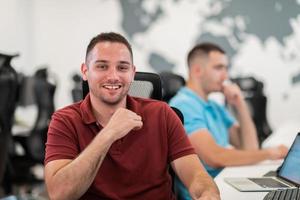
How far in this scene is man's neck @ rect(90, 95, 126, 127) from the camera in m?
1.56

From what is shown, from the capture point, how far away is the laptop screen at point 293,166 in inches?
63.2

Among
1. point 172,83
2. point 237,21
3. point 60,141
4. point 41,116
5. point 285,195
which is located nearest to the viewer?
point 285,195

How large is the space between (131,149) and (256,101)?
314cm

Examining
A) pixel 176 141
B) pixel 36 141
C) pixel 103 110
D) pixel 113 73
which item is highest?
pixel 113 73

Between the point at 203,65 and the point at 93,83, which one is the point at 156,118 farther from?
the point at 203,65

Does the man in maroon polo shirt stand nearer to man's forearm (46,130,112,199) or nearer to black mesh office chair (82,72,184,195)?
man's forearm (46,130,112,199)

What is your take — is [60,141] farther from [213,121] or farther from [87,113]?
[213,121]

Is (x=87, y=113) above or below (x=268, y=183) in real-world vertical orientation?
above

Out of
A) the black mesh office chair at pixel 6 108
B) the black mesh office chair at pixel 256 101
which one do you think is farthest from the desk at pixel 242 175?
the black mesh office chair at pixel 256 101

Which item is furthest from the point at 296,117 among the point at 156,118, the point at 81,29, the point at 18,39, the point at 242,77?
the point at 156,118

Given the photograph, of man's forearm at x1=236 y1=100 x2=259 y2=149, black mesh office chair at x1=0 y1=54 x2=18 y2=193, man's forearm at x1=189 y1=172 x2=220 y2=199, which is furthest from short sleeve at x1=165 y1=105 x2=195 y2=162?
black mesh office chair at x1=0 y1=54 x2=18 y2=193

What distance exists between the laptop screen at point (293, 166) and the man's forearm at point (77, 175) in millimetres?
702

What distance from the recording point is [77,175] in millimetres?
1341

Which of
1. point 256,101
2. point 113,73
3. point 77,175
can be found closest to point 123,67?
point 113,73
